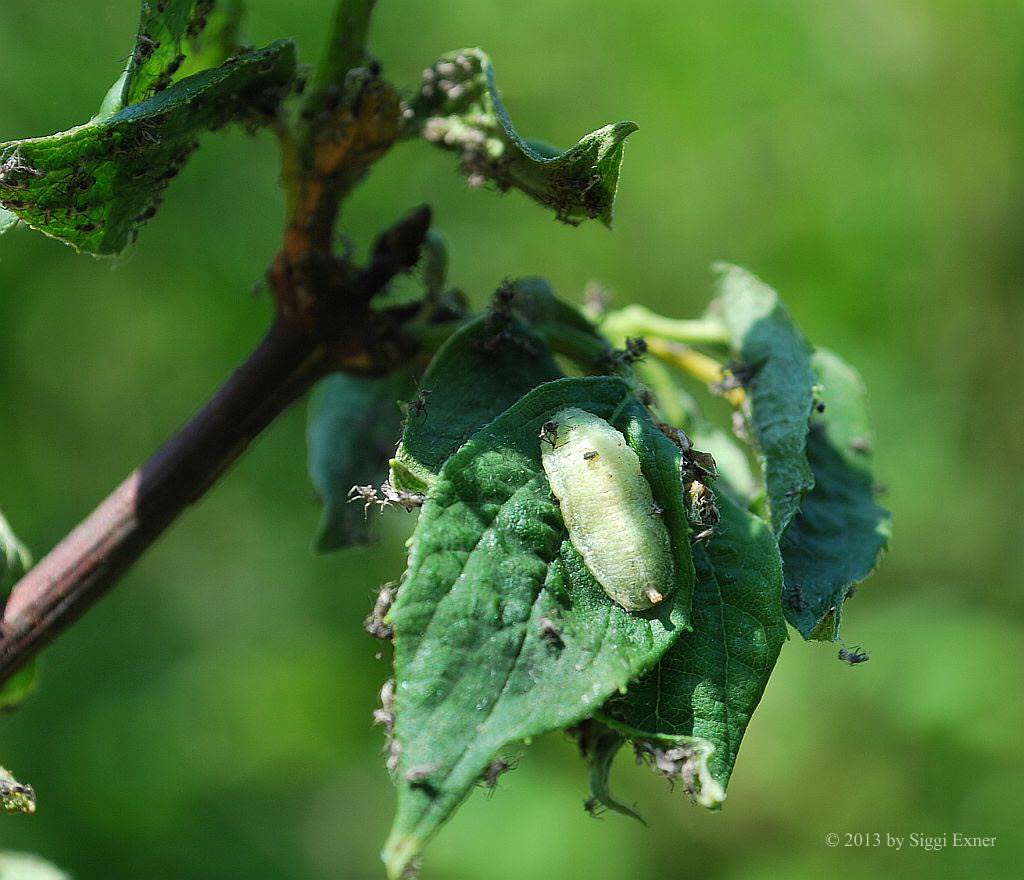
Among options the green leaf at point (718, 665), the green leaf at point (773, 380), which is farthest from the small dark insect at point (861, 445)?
the green leaf at point (718, 665)

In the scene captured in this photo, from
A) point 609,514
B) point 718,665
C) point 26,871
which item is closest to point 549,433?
point 609,514

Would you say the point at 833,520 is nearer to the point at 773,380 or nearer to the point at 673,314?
the point at 773,380

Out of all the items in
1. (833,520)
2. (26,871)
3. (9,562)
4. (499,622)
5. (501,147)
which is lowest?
(26,871)

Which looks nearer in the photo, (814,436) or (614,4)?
(814,436)

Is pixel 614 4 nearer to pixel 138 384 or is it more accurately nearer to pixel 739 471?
pixel 138 384

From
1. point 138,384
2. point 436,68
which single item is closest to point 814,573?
point 436,68

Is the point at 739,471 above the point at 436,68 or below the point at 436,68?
A: below

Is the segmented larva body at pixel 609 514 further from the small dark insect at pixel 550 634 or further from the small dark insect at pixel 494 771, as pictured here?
the small dark insect at pixel 494 771
